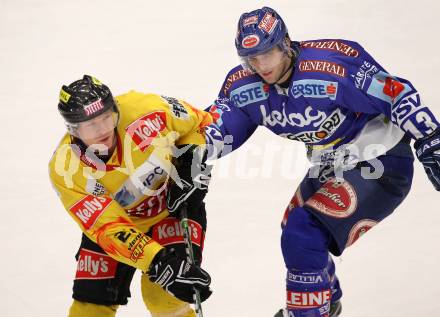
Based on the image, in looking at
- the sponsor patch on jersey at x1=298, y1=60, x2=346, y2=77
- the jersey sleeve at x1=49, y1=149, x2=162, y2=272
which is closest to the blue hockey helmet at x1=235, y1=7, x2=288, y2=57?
the sponsor patch on jersey at x1=298, y1=60, x2=346, y2=77

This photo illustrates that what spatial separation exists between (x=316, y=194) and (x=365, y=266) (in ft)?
3.98

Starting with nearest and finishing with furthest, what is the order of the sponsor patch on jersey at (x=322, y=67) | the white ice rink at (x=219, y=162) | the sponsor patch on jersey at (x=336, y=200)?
the sponsor patch on jersey at (x=336, y=200) < the sponsor patch on jersey at (x=322, y=67) < the white ice rink at (x=219, y=162)

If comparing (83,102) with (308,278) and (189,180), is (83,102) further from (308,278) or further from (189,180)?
(308,278)

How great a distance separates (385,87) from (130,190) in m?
1.12

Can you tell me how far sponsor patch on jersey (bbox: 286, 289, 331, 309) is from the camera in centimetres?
394

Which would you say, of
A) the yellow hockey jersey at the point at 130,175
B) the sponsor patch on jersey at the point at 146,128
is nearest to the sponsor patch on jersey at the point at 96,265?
the yellow hockey jersey at the point at 130,175

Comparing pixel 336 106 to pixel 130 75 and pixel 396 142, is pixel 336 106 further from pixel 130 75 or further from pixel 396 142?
pixel 130 75

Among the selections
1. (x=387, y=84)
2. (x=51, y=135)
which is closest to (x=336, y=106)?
(x=387, y=84)

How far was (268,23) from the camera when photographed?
13.4 feet

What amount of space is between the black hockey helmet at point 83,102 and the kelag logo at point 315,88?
75 centimetres

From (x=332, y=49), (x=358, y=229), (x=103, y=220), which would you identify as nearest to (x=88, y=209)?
(x=103, y=220)

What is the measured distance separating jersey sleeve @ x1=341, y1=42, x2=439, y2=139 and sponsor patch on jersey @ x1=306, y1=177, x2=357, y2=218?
1.06 ft

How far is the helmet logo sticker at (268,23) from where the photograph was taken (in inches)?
160

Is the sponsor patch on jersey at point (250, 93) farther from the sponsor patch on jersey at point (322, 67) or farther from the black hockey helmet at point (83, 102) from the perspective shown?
the black hockey helmet at point (83, 102)
